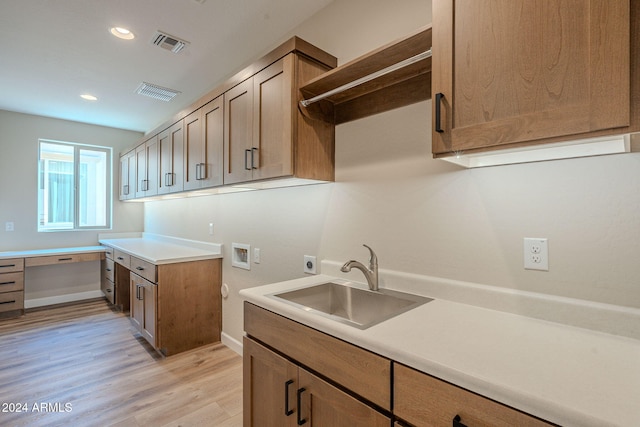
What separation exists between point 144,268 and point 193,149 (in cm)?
121

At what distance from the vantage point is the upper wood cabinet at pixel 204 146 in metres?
2.32

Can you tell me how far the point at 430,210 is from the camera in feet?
4.65

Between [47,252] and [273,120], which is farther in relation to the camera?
[47,252]

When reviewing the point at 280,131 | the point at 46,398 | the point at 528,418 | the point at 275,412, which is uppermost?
the point at 280,131

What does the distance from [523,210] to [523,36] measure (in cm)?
61

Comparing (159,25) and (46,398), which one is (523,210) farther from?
(46,398)

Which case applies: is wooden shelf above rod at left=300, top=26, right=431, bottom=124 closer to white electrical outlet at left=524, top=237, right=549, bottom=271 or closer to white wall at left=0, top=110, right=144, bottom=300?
white electrical outlet at left=524, top=237, right=549, bottom=271

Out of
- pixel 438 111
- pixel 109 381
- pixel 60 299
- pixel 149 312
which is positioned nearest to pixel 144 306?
pixel 149 312

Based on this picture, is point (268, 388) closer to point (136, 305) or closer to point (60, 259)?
point (136, 305)

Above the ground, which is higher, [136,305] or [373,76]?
[373,76]

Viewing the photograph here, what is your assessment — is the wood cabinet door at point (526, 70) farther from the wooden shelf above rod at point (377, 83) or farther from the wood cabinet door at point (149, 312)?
the wood cabinet door at point (149, 312)

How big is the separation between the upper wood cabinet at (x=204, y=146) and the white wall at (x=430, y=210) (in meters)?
0.41

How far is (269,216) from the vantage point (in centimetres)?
236

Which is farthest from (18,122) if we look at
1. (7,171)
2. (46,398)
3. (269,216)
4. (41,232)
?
(269,216)
